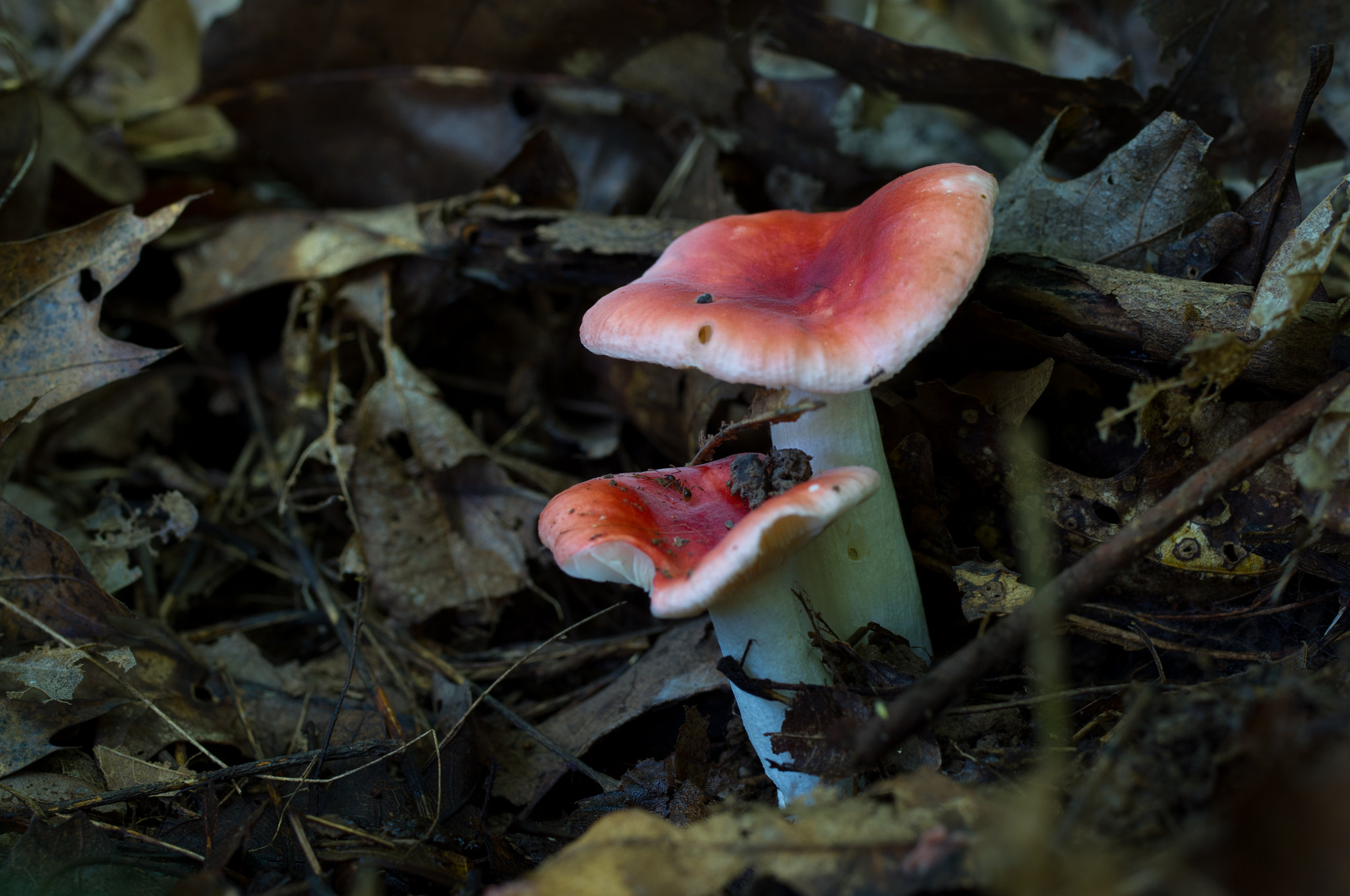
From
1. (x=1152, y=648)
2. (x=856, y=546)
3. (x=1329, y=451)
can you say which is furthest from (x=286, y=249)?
(x=1329, y=451)

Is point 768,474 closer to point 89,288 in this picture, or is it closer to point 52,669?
point 52,669

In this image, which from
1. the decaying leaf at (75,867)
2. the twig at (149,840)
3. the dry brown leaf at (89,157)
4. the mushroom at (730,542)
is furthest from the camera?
the dry brown leaf at (89,157)

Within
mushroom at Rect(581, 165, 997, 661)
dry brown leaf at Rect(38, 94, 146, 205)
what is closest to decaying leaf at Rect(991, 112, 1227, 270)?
mushroom at Rect(581, 165, 997, 661)

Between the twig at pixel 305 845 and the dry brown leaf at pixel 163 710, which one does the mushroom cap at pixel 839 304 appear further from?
the dry brown leaf at pixel 163 710


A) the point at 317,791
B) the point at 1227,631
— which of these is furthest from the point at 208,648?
the point at 1227,631

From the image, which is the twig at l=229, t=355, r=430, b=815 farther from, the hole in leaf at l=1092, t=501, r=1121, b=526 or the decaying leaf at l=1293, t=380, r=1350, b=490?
the decaying leaf at l=1293, t=380, r=1350, b=490

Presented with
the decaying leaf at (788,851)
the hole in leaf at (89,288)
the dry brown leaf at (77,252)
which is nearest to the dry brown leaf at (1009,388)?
the decaying leaf at (788,851)
